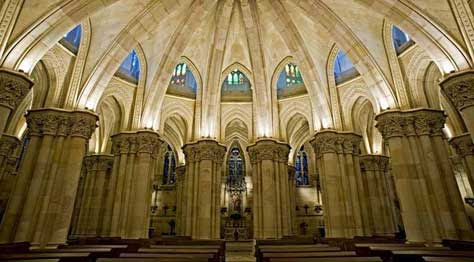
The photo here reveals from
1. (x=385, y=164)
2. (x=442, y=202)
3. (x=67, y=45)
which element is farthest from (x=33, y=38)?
(x=385, y=164)

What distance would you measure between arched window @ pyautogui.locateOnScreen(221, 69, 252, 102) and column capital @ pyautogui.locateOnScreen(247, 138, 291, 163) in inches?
190

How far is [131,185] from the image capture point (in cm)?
1362

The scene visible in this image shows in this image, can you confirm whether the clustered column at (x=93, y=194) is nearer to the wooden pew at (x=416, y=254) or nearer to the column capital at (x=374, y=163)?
the wooden pew at (x=416, y=254)

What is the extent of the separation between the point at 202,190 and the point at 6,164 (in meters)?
11.7

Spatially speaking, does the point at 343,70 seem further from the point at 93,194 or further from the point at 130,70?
the point at 93,194

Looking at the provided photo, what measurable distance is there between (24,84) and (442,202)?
13.7m

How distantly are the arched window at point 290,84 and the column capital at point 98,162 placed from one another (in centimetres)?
1125

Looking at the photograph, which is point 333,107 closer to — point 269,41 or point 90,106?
point 269,41

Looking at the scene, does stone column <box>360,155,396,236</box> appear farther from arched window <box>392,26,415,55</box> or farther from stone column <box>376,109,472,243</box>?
arched window <box>392,26,415,55</box>

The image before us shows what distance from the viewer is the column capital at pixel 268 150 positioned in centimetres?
1605

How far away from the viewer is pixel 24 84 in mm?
8391

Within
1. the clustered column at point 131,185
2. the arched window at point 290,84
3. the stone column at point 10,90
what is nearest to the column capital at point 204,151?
the clustered column at point 131,185

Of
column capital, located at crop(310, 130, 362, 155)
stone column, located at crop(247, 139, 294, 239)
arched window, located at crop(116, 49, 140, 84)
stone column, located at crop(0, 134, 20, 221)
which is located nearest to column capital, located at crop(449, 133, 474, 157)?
column capital, located at crop(310, 130, 362, 155)

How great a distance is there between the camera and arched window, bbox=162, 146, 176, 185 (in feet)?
89.8
